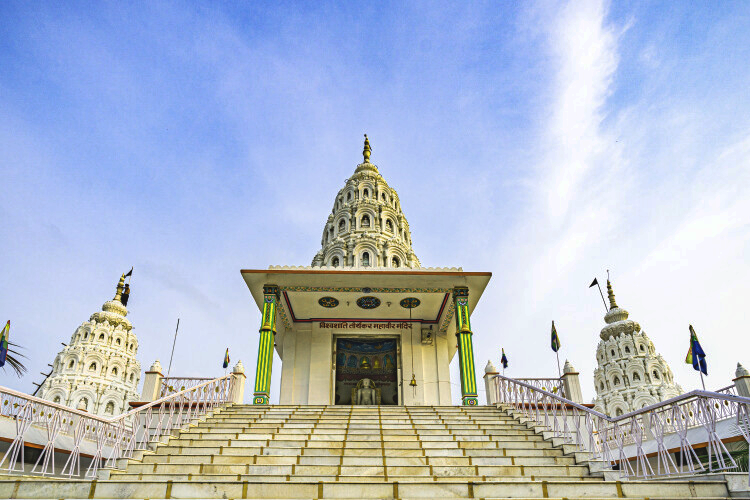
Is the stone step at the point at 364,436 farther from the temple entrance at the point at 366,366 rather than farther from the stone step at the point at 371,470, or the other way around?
the temple entrance at the point at 366,366

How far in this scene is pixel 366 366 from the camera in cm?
1967

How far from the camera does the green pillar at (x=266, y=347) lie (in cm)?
1345

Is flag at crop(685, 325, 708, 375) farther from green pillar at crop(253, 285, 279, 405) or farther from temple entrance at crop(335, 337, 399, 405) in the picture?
green pillar at crop(253, 285, 279, 405)

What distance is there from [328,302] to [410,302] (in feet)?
9.62

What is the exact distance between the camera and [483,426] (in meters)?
10.2

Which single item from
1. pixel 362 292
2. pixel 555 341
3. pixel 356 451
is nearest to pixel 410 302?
pixel 362 292

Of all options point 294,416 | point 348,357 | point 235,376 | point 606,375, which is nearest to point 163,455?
point 294,416

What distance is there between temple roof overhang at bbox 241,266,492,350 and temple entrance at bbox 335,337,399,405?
1.41 metres

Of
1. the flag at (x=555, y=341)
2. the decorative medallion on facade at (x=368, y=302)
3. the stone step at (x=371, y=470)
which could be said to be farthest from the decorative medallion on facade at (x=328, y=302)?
the stone step at (x=371, y=470)

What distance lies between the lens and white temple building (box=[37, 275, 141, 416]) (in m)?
38.6

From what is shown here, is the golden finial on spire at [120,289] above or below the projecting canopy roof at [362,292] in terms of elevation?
above

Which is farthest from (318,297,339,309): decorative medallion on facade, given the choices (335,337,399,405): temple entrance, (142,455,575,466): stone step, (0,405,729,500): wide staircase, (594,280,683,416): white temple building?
(594,280,683,416): white temple building

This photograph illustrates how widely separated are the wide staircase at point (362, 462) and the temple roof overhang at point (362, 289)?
15.1 ft

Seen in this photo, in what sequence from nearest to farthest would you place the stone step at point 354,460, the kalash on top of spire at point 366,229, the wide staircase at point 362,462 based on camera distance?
the wide staircase at point 362,462 → the stone step at point 354,460 → the kalash on top of spire at point 366,229
